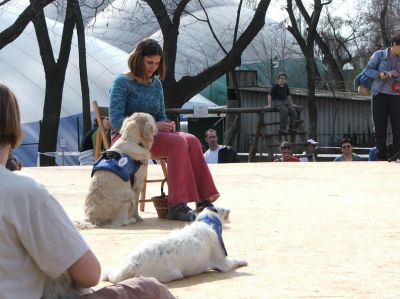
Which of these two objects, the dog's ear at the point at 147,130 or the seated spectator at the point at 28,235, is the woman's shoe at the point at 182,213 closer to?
the dog's ear at the point at 147,130

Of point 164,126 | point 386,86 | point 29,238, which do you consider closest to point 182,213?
point 164,126

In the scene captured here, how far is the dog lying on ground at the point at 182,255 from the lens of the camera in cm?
386

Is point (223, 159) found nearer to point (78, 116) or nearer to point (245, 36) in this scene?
point (245, 36)

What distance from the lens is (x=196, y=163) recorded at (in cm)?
631

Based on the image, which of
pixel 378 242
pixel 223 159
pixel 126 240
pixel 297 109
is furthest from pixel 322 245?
pixel 297 109

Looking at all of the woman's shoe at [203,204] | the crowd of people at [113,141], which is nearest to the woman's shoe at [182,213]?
the crowd of people at [113,141]

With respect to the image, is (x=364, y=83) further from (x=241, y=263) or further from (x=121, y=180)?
(x=241, y=263)

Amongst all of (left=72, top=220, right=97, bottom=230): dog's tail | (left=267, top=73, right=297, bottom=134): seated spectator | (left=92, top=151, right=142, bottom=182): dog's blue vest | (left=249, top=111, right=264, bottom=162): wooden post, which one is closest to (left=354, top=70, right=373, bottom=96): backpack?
(left=92, top=151, right=142, bottom=182): dog's blue vest

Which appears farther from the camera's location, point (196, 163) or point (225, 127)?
point (225, 127)

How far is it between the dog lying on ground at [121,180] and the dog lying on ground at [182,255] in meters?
1.50

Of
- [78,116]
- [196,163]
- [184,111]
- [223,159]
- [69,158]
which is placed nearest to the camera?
[196,163]

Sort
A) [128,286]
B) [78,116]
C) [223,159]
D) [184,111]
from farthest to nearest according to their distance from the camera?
[78,116]
[184,111]
[223,159]
[128,286]

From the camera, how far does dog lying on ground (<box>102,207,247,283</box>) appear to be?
3.86 metres

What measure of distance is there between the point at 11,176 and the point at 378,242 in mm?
2996
